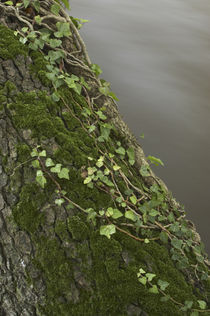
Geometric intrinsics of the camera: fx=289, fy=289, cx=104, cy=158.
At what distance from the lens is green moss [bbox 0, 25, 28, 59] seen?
48.1 inches

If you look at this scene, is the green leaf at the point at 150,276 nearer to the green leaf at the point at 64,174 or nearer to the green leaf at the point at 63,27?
the green leaf at the point at 64,174

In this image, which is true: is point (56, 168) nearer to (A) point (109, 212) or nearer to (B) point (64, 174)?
(B) point (64, 174)

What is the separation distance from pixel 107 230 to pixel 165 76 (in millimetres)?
4399

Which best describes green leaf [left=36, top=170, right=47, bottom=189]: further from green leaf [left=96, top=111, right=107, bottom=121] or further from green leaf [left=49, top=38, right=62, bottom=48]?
green leaf [left=49, top=38, right=62, bottom=48]

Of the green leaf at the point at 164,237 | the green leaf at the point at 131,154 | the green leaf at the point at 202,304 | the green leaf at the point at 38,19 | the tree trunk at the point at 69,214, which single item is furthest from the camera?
the green leaf at the point at 131,154

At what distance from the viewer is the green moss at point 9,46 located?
4.01ft

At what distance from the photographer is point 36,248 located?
997 mm

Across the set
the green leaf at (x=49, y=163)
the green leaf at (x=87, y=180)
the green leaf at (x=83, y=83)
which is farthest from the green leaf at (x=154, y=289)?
the green leaf at (x=83, y=83)

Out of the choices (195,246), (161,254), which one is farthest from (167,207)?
(161,254)

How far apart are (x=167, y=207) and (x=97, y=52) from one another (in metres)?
4.22

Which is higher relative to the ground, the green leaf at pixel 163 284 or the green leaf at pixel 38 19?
the green leaf at pixel 38 19

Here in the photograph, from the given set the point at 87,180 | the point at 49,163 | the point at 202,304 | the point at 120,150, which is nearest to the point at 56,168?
the point at 49,163

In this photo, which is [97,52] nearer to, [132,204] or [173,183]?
[173,183]

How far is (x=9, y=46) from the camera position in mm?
1236
